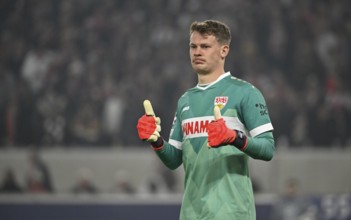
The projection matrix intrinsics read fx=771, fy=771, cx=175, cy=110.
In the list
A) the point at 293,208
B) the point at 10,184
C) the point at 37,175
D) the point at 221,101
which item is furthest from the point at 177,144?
the point at 10,184

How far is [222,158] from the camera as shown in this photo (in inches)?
140

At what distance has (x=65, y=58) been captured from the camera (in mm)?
11648

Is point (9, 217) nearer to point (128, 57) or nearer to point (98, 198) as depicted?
point (98, 198)

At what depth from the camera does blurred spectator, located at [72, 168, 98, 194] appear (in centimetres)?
974

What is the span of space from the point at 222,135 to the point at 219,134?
0.04 feet

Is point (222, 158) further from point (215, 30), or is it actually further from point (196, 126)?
point (215, 30)

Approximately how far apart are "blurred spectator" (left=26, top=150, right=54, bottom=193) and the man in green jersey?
628cm

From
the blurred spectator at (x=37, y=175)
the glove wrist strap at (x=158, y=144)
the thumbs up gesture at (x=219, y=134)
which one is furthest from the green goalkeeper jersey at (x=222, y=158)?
the blurred spectator at (x=37, y=175)

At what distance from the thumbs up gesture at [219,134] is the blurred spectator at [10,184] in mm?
6865

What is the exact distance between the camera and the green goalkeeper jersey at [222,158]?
11.5 feet

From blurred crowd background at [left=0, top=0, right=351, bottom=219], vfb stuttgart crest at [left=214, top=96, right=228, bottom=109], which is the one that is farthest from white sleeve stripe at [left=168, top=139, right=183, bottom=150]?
blurred crowd background at [left=0, top=0, right=351, bottom=219]

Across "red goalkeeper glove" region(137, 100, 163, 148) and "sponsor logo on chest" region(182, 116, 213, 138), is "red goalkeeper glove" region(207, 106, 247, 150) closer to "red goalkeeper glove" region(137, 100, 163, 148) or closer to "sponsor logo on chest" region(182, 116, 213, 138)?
"sponsor logo on chest" region(182, 116, 213, 138)

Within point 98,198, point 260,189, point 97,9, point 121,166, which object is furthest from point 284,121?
point 97,9

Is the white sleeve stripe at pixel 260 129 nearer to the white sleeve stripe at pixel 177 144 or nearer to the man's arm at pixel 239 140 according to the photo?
the man's arm at pixel 239 140
